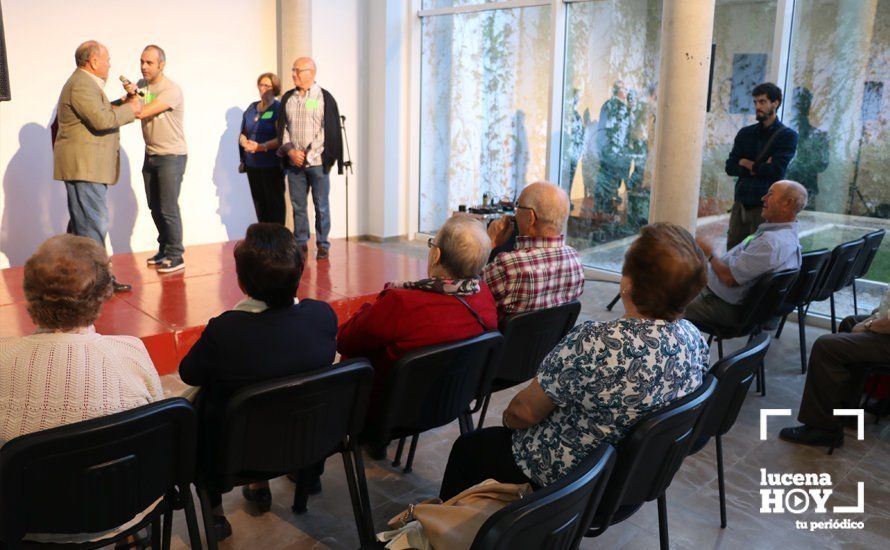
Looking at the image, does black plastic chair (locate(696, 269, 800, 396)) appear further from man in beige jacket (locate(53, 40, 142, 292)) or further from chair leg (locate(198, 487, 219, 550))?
man in beige jacket (locate(53, 40, 142, 292))

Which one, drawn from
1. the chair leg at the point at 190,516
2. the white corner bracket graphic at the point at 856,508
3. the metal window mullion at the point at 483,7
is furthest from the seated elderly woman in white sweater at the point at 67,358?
the metal window mullion at the point at 483,7

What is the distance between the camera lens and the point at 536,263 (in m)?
3.05

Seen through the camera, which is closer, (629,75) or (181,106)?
(181,106)

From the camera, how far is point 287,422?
215 centimetres

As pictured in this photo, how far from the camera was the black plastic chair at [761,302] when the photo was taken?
3.82 m

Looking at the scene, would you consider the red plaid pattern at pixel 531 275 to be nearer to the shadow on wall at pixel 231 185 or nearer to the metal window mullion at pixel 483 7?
the metal window mullion at pixel 483 7

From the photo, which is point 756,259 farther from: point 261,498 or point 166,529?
point 166,529

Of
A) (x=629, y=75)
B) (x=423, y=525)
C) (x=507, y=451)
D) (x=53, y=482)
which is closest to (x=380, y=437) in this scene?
(x=507, y=451)

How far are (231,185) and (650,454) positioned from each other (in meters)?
6.27

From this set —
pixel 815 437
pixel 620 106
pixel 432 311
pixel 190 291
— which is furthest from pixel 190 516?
A: pixel 620 106

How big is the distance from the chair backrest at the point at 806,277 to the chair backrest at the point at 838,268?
0.08 metres

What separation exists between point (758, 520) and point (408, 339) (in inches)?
60.2

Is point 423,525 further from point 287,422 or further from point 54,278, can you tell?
point 54,278

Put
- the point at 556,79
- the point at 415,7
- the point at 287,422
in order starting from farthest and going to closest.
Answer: the point at 415,7
the point at 556,79
the point at 287,422
